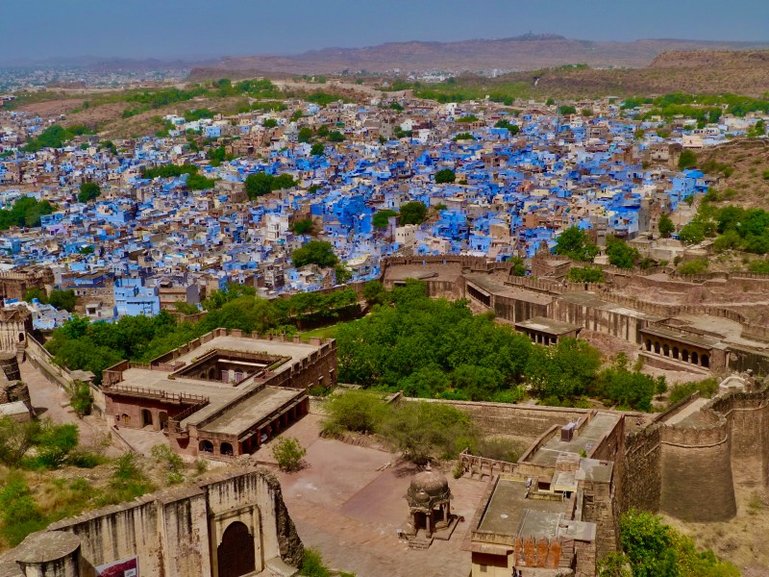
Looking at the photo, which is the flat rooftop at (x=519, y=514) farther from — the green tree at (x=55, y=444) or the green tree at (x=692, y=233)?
the green tree at (x=692, y=233)

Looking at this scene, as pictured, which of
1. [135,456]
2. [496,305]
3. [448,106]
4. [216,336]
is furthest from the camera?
[448,106]

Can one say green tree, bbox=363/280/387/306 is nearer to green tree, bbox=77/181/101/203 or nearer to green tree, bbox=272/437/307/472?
green tree, bbox=272/437/307/472

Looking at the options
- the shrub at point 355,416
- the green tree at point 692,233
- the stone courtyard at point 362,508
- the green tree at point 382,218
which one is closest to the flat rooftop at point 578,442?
the stone courtyard at point 362,508

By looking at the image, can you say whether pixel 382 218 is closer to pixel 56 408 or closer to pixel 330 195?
pixel 330 195

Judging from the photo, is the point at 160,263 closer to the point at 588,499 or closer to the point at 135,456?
the point at 135,456

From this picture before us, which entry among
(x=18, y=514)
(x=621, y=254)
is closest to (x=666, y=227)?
(x=621, y=254)

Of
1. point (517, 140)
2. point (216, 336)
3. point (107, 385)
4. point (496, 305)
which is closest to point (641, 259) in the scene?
point (496, 305)

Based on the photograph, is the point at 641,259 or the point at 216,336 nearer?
the point at 216,336
